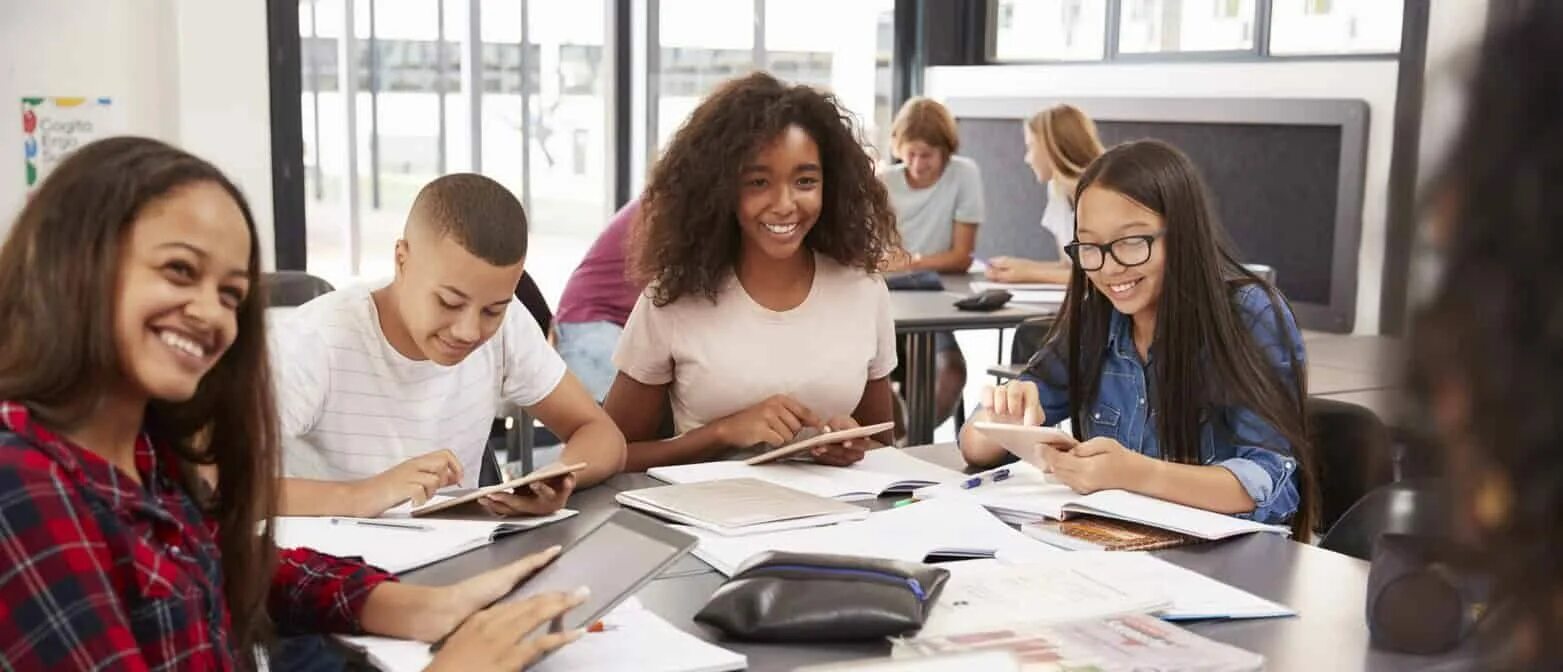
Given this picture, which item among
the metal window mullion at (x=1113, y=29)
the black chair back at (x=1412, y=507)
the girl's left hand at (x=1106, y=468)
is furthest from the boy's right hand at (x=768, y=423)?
the metal window mullion at (x=1113, y=29)

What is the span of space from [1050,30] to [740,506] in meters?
4.48

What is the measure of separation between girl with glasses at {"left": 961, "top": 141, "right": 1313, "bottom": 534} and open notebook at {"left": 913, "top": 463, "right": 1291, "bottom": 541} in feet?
0.12

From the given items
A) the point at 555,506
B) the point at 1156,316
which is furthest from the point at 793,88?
the point at 555,506

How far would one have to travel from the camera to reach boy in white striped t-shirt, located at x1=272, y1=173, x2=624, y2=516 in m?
2.18

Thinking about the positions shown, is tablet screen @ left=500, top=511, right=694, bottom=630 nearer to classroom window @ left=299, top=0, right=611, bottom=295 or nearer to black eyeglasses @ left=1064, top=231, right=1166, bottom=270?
black eyeglasses @ left=1064, top=231, right=1166, bottom=270

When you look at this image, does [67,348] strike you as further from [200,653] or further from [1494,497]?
[1494,497]

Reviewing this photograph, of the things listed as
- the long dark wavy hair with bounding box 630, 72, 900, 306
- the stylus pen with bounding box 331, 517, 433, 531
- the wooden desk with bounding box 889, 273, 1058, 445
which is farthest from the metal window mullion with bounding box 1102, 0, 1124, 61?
the stylus pen with bounding box 331, 517, 433, 531

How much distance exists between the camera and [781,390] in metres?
2.73

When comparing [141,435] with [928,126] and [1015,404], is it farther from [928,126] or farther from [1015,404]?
[928,126]

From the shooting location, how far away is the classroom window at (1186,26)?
516cm

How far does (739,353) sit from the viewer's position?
2.73m

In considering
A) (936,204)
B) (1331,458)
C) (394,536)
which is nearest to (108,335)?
A: (394,536)

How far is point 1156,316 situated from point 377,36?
367cm

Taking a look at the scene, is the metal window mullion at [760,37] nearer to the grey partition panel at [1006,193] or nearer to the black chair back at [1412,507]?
the grey partition panel at [1006,193]
